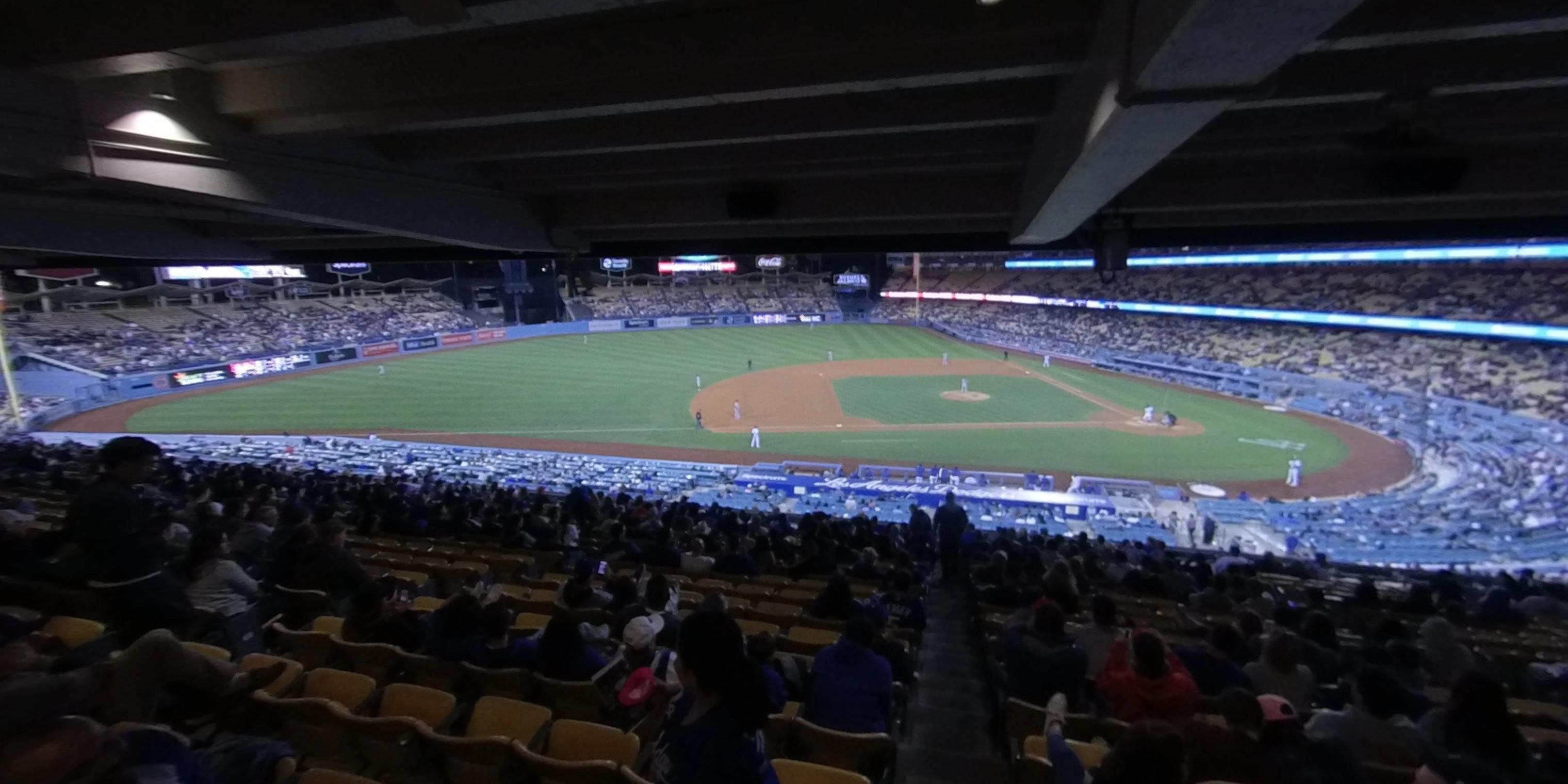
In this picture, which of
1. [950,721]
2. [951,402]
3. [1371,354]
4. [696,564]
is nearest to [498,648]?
[696,564]

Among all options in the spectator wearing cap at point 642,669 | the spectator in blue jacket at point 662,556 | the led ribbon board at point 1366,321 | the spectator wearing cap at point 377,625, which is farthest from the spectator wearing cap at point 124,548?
the led ribbon board at point 1366,321

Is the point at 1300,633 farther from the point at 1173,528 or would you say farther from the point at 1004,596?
the point at 1173,528

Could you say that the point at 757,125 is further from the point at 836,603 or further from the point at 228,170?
the point at 228,170

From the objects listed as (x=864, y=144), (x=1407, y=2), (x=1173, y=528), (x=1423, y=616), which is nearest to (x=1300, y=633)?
(x=1423, y=616)

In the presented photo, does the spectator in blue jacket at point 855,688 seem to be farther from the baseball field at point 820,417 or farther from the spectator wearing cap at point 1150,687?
the baseball field at point 820,417

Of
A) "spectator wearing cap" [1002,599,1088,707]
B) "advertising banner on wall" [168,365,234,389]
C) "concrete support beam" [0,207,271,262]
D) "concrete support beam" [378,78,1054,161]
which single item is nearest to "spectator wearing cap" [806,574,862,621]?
"spectator wearing cap" [1002,599,1088,707]

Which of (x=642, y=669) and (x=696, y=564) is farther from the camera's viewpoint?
(x=696, y=564)
